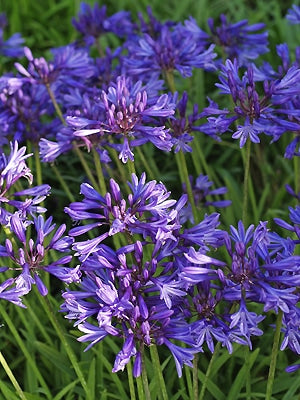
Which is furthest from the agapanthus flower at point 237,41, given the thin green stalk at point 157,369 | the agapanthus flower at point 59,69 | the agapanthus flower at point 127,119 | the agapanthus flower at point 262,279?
the thin green stalk at point 157,369

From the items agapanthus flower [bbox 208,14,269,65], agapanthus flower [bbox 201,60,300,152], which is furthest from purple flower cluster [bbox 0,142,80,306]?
agapanthus flower [bbox 208,14,269,65]

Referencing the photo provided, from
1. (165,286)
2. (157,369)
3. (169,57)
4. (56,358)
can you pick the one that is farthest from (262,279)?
(169,57)

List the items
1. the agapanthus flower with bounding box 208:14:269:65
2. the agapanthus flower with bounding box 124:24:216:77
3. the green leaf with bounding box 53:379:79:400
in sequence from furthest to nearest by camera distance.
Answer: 1. the agapanthus flower with bounding box 208:14:269:65
2. the agapanthus flower with bounding box 124:24:216:77
3. the green leaf with bounding box 53:379:79:400

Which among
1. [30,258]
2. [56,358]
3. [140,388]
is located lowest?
[56,358]

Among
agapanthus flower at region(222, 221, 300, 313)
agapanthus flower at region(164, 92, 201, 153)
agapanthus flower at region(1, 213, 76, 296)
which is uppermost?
agapanthus flower at region(1, 213, 76, 296)

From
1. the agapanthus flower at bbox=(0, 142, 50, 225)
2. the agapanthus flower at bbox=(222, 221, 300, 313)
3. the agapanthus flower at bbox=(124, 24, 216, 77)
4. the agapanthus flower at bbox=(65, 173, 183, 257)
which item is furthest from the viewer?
the agapanthus flower at bbox=(124, 24, 216, 77)

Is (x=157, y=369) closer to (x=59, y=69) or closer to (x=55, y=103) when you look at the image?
(x=55, y=103)

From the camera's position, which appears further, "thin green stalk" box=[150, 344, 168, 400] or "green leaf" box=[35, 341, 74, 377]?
"green leaf" box=[35, 341, 74, 377]

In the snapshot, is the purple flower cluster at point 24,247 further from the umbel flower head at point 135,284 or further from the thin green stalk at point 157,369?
the thin green stalk at point 157,369

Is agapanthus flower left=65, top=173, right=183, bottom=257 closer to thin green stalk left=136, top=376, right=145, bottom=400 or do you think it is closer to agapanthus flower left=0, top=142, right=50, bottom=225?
agapanthus flower left=0, top=142, right=50, bottom=225

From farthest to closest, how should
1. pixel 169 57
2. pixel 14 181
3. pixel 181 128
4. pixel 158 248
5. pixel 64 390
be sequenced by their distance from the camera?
pixel 169 57 < pixel 181 128 < pixel 64 390 < pixel 14 181 < pixel 158 248

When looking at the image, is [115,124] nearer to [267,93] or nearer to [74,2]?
[267,93]

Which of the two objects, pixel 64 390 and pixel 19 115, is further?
pixel 19 115
